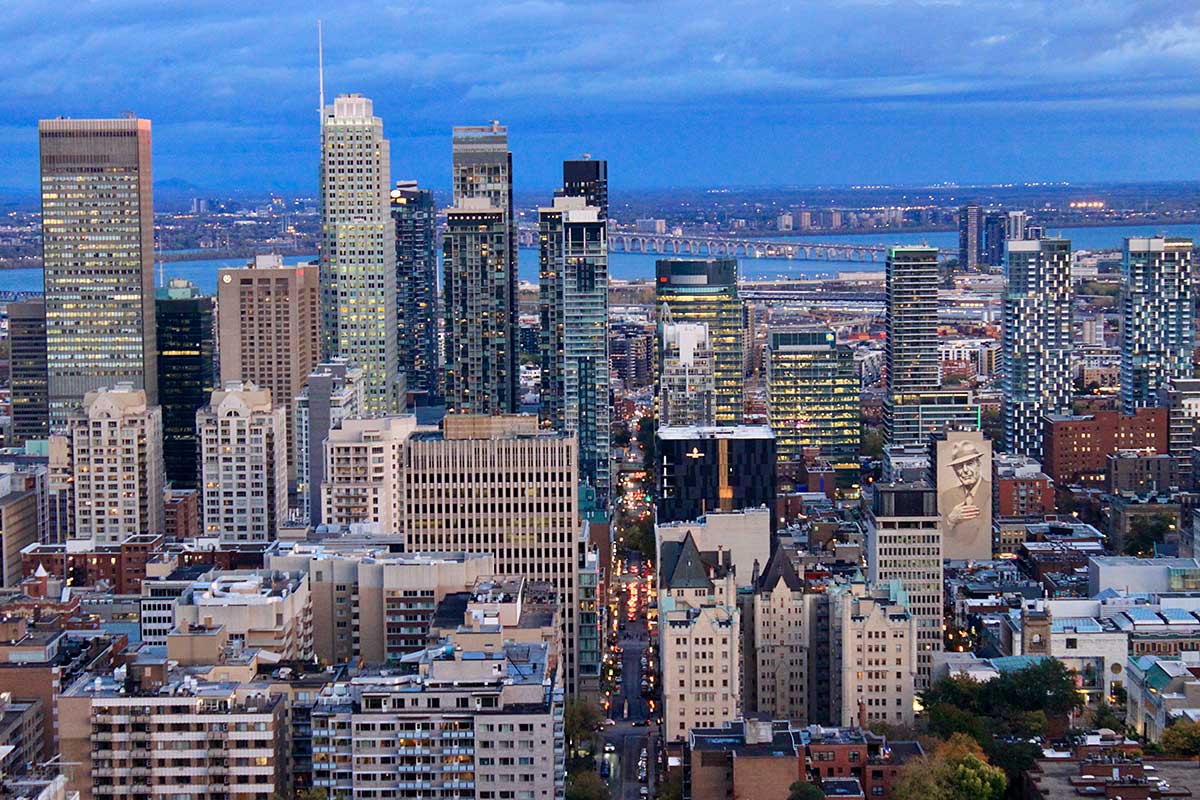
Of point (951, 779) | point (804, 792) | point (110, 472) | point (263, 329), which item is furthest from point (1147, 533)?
point (804, 792)

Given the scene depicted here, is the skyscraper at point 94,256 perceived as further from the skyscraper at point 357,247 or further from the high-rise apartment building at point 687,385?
the high-rise apartment building at point 687,385

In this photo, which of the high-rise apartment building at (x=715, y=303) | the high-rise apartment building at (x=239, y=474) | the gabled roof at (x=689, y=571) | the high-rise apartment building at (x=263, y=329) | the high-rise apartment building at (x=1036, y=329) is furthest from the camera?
the high-rise apartment building at (x=1036, y=329)

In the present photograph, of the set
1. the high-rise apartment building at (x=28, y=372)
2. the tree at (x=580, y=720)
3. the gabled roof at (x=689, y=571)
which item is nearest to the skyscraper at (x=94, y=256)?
the high-rise apartment building at (x=28, y=372)

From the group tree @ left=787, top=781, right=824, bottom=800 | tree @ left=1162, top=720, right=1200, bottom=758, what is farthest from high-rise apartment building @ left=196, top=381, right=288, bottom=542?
tree @ left=1162, top=720, right=1200, bottom=758

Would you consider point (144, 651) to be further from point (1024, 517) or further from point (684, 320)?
point (684, 320)

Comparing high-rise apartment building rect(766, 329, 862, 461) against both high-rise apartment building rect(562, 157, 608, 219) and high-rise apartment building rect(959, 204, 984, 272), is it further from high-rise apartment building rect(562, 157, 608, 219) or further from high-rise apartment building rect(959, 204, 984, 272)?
high-rise apartment building rect(959, 204, 984, 272)

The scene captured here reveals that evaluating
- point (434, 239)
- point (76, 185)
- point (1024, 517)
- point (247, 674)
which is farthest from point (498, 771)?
point (434, 239)
